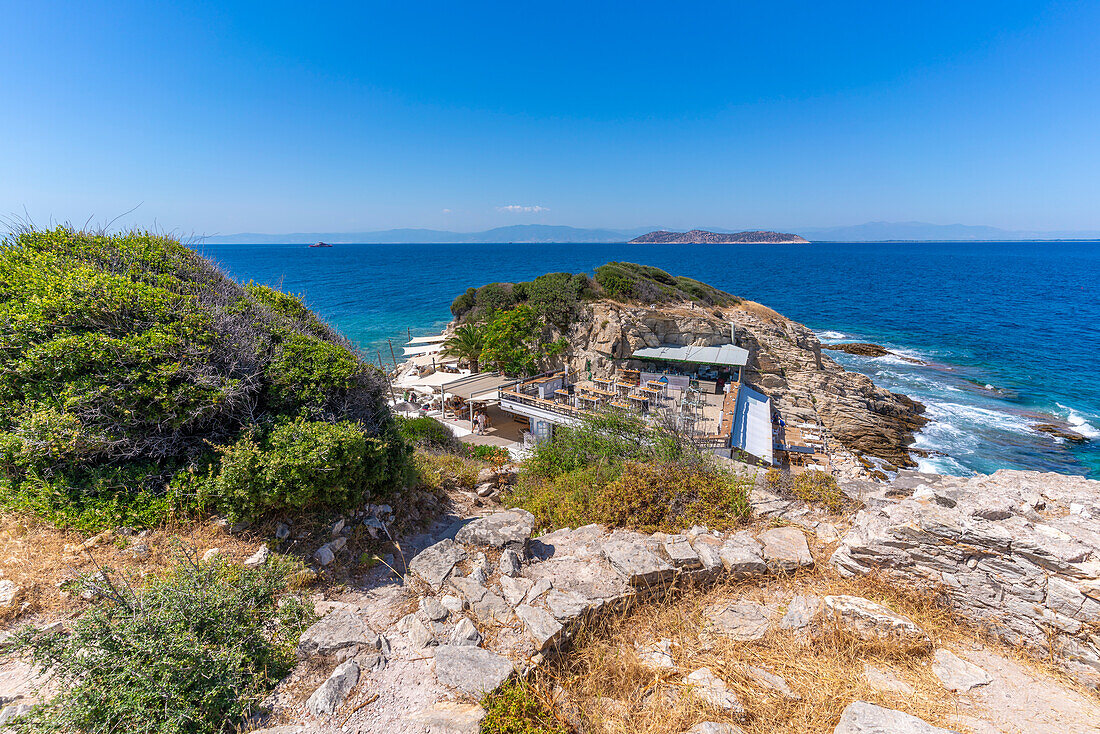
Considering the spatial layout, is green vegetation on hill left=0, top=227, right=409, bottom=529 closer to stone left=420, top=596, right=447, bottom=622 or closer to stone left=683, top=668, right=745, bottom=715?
stone left=420, top=596, right=447, bottom=622

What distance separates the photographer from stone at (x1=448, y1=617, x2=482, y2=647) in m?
4.66

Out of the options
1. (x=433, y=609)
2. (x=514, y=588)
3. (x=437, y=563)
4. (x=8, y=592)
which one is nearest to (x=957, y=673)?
(x=514, y=588)

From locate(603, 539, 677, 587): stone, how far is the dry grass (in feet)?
0.93

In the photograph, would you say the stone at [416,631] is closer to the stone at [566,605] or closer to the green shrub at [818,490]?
the stone at [566,605]

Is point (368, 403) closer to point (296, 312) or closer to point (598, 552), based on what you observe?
point (296, 312)

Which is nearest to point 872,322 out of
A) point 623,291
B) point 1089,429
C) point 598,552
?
point 1089,429

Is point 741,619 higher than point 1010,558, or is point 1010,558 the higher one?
point 1010,558

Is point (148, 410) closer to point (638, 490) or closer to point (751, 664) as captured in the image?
point (638, 490)

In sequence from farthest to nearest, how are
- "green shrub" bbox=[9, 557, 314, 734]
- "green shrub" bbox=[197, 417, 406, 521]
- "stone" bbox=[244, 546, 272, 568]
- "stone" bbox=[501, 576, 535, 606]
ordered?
"green shrub" bbox=[197, 417, 406, 521], "stone" bbox=[244, 546, 272, 568], "stone" bbox=[501, 576, 535, 606], "green shrub" bbox=[9, 557, 314, 734]

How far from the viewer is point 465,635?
4688mm

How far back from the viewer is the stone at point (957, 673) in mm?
4277

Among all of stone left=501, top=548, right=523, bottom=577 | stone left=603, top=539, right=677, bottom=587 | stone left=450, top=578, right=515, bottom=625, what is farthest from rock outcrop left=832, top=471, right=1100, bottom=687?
stone left=450, top=578, right=515, bottom=625

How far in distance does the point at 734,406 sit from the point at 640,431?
1013 centimetres

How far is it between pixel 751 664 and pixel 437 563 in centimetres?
390
